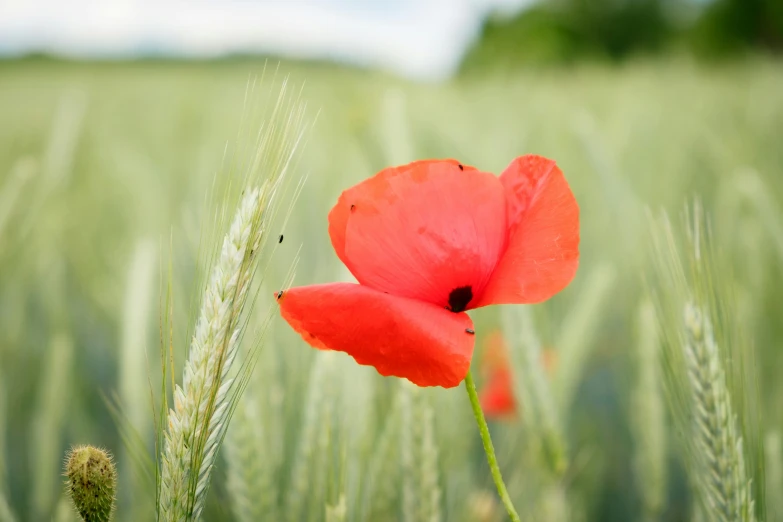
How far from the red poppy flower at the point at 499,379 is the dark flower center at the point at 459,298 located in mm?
414

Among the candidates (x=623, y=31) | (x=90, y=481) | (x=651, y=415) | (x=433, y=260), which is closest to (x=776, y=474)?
(x=651, y=415)

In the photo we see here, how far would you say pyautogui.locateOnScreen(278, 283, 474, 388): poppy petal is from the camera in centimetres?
29

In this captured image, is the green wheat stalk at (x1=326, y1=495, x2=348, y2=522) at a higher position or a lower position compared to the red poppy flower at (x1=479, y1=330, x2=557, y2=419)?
lower

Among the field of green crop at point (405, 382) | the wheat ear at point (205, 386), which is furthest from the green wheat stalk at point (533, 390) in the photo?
the wheat ear at point (205, 386)

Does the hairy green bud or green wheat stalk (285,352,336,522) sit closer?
the hairy green bud

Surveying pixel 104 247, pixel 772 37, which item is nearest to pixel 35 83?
pixel 104 247

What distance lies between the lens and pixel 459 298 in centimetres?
35

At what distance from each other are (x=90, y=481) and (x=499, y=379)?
0.62m

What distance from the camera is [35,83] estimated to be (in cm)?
512

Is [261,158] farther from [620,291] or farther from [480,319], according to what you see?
[620,291]

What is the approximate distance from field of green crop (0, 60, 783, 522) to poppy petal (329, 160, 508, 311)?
0.05 meters

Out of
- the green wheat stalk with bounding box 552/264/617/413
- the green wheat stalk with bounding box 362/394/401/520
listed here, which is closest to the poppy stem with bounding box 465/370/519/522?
the green wheat stalk with bounding box 362/394/401/520

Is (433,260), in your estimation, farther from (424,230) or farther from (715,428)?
(715,428)

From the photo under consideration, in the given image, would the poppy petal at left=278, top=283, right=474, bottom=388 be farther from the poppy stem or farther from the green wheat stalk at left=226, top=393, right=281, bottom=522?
the green wheat stalk at left=226, top=393, right=281, bottom=522
